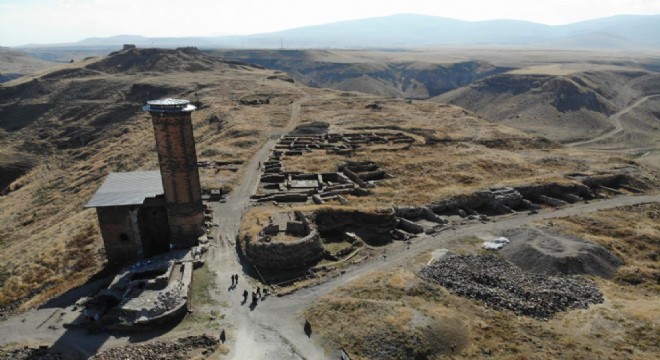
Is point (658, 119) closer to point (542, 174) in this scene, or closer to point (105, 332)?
point (542, 174)

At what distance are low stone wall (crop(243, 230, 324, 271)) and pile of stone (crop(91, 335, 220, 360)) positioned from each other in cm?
895

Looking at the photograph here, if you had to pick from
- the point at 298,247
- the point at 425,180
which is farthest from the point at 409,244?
the point at 425,180

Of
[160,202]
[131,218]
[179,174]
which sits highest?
[179,174]

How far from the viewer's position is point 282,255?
1330 inches

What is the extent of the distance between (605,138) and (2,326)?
149m

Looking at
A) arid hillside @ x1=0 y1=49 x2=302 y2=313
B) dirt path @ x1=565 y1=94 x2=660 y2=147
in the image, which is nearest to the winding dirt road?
arid hillside @ x1=0 y1=49 x2=302 y2=313

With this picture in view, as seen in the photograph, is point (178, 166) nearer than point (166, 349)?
No

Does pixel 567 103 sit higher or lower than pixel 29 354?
lower

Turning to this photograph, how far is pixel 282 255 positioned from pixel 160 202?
11.3 metres

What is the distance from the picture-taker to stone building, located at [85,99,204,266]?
110ft

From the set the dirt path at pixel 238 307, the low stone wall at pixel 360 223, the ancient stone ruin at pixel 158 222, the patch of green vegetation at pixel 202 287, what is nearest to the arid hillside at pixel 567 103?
the low stone wall at pixel 360 223

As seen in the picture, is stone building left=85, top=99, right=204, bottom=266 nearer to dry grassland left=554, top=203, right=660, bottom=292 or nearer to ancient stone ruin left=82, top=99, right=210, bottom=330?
ancient stone ruin left=82, top=99, right=210, bottom=330

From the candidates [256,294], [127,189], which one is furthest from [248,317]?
[127,189]

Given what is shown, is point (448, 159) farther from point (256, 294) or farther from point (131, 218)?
point (131, 218)
